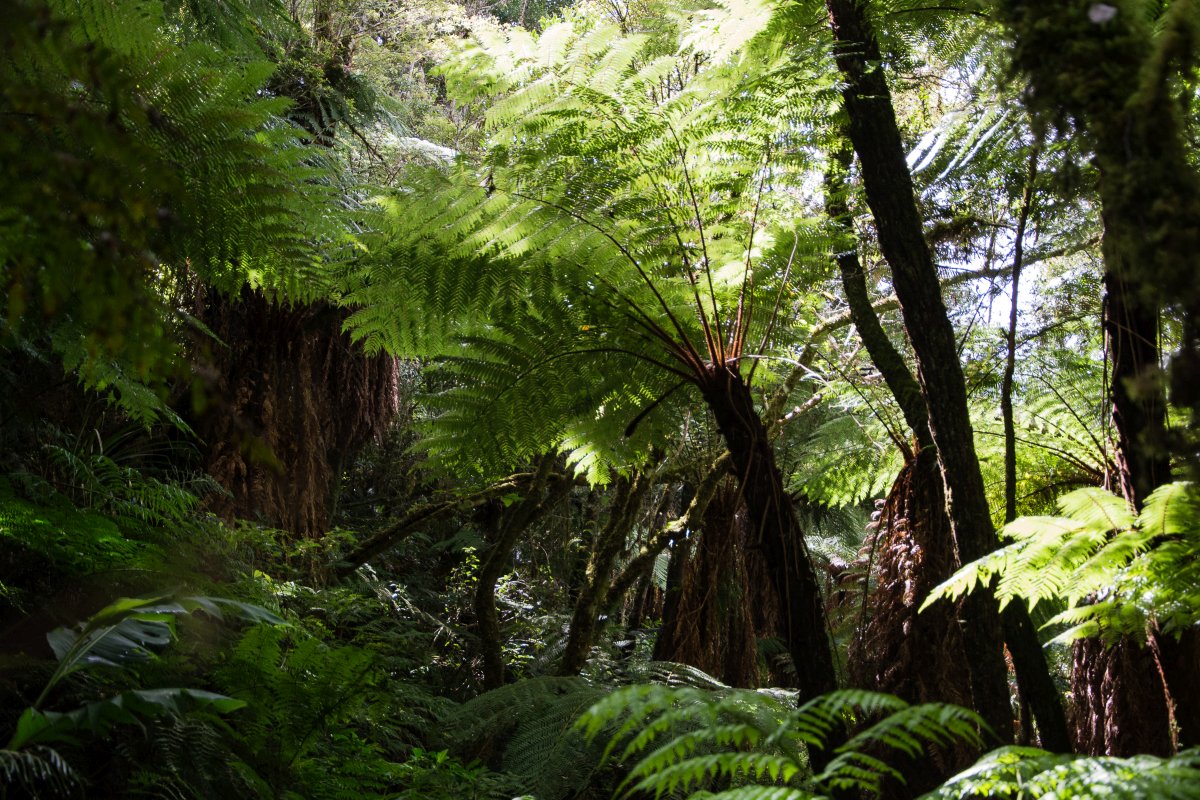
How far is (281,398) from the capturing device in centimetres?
438

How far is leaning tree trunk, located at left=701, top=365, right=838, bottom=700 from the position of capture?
2.08m

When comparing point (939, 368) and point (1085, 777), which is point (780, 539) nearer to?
point (939, 368)

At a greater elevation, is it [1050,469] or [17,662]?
[1050,469]

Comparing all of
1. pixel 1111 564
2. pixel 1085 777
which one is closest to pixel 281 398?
Result: pixel 1111 564

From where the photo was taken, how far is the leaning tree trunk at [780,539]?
2.08 meters

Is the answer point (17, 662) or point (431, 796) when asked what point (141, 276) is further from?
point (431, 796)

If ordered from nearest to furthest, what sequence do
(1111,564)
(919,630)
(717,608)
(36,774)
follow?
(36,774) → (1111,564) → (919,630) → (717,608)

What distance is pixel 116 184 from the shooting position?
0.67m

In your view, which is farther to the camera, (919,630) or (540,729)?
(540,729)

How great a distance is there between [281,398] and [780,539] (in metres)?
3.09

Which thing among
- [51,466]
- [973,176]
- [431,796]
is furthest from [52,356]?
[973,176]

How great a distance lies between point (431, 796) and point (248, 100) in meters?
1.88

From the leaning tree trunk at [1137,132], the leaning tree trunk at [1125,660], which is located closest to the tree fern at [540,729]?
the leaning tree trunk at [1125,660]

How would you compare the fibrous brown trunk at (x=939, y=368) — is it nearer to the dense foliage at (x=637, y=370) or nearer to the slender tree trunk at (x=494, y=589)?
the dense foliage at (x=637, y=370)
